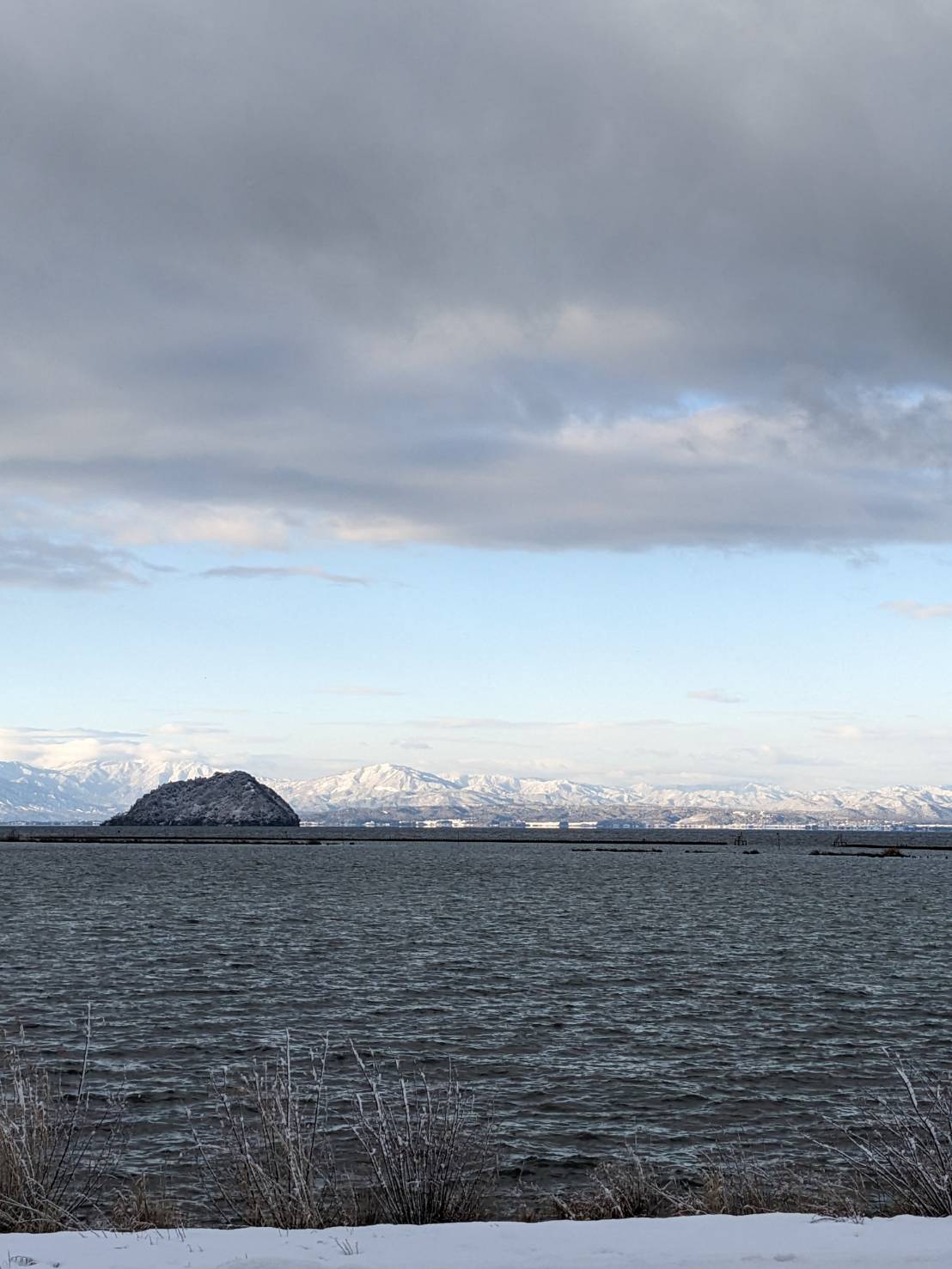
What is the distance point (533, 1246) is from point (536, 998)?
105 ft

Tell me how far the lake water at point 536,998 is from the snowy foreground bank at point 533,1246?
11.1 m

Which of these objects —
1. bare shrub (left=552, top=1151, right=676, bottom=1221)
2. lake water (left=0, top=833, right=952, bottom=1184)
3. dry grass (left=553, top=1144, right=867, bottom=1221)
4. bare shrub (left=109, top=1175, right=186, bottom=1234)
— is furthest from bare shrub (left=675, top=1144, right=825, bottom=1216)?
lake water (left=0, top=833, right=952, bottom=1184)

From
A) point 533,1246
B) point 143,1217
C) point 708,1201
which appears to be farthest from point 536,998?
point 533,1246

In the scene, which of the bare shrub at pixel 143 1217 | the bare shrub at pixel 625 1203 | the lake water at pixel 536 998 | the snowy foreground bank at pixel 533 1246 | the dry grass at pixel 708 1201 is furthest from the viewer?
the lake water at pixel 536 998

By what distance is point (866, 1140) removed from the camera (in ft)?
80.8

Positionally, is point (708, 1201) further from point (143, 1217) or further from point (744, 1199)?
point (143, 1217)

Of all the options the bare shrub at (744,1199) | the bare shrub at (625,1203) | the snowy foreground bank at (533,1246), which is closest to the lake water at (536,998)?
the bare shrub at (744,1199)

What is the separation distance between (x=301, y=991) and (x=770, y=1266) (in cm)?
3507

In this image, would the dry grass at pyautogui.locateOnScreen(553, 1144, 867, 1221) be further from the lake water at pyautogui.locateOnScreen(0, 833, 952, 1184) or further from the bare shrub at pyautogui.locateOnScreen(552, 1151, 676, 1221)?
the lake water at pyautogui.locateOnScreen(0, 833, 952, 1184)

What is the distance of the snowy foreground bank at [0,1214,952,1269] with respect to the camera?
11414 mm

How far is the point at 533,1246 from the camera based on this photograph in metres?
12.0

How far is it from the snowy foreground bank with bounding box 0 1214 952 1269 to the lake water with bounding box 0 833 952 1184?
11.1 meters

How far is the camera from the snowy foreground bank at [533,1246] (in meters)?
11.4

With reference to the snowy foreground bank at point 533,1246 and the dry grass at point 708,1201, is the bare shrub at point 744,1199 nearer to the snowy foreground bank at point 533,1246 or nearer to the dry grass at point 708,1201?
the dry grass at point 708,1201
